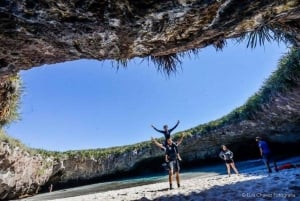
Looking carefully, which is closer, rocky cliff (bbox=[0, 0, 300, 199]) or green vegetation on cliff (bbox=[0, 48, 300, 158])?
rocky cliff (bbox=[0, 0, 300, 199])

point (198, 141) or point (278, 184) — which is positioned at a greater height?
point (198, 141)

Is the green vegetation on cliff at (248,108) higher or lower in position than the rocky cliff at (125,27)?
higher

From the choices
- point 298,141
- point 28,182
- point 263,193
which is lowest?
point 263,193

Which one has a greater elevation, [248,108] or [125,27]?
[248,108]

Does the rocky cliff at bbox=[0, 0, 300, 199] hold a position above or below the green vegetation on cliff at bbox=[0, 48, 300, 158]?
below

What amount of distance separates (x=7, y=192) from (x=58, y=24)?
623 inches

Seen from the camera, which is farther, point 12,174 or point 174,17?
→ point 12,174

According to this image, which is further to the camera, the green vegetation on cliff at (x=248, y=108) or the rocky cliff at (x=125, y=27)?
the green vegetation on cliff at (x=248, y=108)

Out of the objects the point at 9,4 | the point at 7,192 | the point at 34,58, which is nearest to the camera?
the point at 9,4

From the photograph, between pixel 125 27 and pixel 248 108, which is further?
pixel 248 108

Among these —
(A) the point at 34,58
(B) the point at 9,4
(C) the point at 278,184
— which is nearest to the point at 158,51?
(A) the point at 34,58

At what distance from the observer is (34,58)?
4.81 metres

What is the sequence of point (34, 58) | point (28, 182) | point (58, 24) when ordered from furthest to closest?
1. point (28, 182)
2. point (34, 58)
3. point (58, 24)

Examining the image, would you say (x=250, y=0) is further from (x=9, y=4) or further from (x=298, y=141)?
(x=298, y=141)
